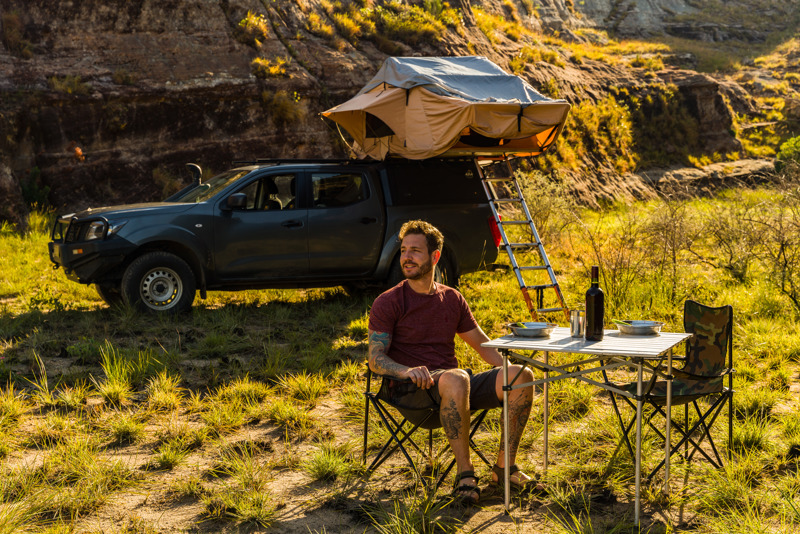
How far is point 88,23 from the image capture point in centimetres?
1925

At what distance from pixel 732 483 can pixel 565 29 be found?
138 ft

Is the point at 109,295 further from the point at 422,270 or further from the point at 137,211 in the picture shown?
the point at 422,270

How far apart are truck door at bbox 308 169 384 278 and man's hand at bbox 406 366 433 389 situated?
559 centimetres

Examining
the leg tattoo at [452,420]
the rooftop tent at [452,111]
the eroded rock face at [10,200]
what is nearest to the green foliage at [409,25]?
the eroded rock face at [10,200]

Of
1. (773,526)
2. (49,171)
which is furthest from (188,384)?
(49,171)

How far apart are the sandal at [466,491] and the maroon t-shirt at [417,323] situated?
667 mm

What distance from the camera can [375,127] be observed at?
11.7 meters

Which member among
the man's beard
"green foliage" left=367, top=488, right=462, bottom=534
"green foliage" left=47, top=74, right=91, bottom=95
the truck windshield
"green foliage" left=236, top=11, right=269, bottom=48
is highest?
"green foliage" left=236, top=11, right=269, bottom=48

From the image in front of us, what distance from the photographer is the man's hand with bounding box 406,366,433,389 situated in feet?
14.6

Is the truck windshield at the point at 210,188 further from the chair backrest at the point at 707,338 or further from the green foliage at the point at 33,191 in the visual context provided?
the green foliage at the point at 33,191

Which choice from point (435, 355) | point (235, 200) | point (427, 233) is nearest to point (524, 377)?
point (435, 355)

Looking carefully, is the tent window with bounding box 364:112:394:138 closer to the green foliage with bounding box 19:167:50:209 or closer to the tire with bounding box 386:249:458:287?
the tire with bounding box 386:249:458:287

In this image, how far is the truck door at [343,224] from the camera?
9969 millimetres

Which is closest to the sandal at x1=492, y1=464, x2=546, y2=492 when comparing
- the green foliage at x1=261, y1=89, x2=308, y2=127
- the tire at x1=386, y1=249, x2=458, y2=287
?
the tire at x1=386, y1=249, x2=458, y2=287
